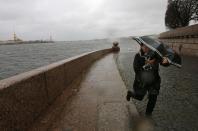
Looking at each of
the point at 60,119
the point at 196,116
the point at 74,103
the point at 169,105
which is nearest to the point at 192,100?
the point at 169,105

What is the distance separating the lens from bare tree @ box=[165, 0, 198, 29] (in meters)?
42.6

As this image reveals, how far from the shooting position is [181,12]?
150 feet

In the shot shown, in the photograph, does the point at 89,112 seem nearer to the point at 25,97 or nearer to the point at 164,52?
the point at 25,97

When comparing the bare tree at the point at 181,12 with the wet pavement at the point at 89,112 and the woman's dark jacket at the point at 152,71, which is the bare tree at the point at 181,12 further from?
the woman's dark jacket at the point at 152,71

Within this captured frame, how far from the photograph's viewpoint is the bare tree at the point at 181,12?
42.6 m

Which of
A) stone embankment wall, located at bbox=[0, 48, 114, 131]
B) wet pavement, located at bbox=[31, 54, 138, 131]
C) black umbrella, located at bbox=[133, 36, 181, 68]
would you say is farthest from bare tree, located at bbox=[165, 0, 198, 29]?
stone embankment wall, located at bbox=[0, 48, 114, 131]

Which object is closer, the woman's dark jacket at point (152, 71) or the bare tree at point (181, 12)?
the woman's dark jacket at point (152, 71)

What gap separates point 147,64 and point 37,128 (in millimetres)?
2440

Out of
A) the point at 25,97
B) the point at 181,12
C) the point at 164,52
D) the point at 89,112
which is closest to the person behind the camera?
the point at 25,97

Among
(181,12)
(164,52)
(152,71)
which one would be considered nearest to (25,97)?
(152,71)

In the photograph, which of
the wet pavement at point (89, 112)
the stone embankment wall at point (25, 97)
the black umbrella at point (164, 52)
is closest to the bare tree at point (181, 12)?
the wet pavement at point (89, 112)

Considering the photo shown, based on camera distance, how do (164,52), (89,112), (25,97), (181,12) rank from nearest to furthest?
(25,97)
(164,52)
(89,112)
(181,12)

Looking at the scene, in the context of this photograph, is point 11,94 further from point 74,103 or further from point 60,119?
point 74,103

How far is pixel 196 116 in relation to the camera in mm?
5086
